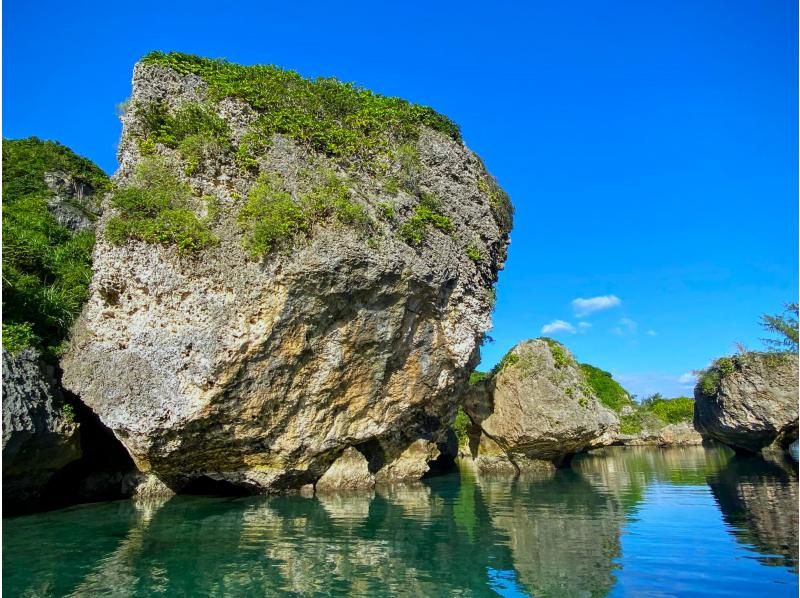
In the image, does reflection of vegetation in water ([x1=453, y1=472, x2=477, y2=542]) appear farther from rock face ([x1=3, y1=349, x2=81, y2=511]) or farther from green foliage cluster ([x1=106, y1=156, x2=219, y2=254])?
rock face ([x1=3, y1=349, x2=81, y2=511])

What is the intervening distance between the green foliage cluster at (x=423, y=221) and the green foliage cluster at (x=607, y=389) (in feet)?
133

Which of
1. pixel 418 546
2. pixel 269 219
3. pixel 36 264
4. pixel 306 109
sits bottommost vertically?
pixel 418 546

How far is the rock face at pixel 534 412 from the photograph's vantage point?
24.6 m

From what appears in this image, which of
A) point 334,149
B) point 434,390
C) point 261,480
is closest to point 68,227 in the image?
point 334,149

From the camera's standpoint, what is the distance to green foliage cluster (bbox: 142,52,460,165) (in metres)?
18.2

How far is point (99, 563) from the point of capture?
30.3 feet

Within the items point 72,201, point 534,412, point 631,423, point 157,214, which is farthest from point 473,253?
point 631,423

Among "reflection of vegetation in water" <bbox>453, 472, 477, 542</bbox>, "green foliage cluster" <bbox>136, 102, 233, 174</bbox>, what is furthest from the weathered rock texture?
"green foliage cluster" <bbox>136, 102, 233, 174</bbox>

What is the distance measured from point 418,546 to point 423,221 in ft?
36.7

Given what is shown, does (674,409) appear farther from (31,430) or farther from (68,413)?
(31,430)

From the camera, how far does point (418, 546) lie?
34.2ft

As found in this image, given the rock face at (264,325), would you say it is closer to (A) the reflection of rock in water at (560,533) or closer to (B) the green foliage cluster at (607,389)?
(A) the reflection of rock in water at (560,533)

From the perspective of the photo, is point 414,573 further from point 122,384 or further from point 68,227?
point 68,227

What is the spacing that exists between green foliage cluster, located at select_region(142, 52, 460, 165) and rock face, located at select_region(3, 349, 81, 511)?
8.59 m
